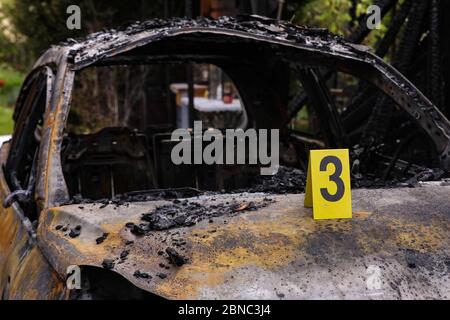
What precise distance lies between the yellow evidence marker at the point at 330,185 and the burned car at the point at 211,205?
58 millimetres

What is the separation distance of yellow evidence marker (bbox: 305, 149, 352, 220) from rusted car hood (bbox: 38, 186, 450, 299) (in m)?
0.05

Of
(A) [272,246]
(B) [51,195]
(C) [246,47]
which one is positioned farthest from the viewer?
(C) [246,47]

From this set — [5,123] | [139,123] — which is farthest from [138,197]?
[5,123]

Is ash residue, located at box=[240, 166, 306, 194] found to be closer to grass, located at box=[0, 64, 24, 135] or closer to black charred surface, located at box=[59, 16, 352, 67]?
black charred surface, located at box=[59, 16, 352, 67]

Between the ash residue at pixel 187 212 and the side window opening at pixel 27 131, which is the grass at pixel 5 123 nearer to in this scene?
the side window opening at pixel 27 131

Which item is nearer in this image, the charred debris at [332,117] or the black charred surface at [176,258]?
the black charred surface at [176,258]

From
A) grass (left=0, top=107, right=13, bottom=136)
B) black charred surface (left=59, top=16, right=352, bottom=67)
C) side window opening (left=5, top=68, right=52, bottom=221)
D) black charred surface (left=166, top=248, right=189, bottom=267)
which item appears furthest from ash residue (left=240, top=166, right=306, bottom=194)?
grass (left=0, top=107, right=13, bottom=136)

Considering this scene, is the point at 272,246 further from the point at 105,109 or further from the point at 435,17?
the point at 105,109

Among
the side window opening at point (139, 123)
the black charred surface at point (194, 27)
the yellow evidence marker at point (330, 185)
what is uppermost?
the black charred surface at point (194, 27)

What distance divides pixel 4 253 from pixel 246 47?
7.32ft

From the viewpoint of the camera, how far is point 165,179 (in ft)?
13.9

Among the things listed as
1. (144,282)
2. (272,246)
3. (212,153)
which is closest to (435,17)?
(212,153)

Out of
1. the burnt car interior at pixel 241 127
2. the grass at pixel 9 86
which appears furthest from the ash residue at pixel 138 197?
the grass at pixel 9 86

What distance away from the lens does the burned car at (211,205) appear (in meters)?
1.70
